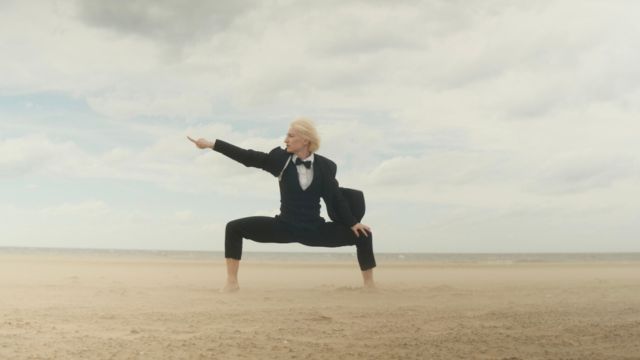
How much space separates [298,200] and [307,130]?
2.42 feet

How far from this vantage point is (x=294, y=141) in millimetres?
6348

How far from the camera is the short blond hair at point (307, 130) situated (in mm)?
6344

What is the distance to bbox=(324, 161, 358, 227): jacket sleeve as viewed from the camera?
6.47 m

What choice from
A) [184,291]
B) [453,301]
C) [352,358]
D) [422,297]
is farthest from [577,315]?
[184,291]

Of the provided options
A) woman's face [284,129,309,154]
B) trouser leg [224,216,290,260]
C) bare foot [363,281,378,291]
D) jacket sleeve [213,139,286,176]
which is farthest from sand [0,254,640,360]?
woman's face [284,129,309,154]

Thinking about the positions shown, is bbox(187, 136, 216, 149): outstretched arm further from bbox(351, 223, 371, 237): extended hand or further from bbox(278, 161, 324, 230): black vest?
bbox(351, 223, 371, 237): extended hand

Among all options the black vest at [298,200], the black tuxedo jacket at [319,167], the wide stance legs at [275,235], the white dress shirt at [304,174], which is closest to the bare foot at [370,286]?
the wide stance legs at [275,235]

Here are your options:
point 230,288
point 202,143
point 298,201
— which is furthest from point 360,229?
point 202,143

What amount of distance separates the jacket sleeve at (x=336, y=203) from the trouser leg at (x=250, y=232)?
0.59m

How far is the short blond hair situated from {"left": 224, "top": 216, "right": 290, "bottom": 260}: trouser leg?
913mm

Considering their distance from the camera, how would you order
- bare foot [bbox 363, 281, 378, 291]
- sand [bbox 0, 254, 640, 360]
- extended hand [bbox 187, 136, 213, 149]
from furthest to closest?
bare foot [bbox 363, 281, 378, 291]
extended hand [bbox 187, 136, 213, 149]
sand [bbox 0, 254, 640, 360]

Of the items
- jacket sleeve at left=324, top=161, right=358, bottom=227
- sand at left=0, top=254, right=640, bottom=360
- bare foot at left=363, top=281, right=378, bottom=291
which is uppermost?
jacket sleeve at left=324, top=161, right=358, bottom=227

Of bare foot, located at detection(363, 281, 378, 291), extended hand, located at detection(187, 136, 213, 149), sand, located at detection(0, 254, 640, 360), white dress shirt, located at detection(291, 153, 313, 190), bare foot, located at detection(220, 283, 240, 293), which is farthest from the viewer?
bare foot, located at detection(363, 281, 378, 291)

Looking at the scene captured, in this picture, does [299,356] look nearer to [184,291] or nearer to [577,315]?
[577,315]
